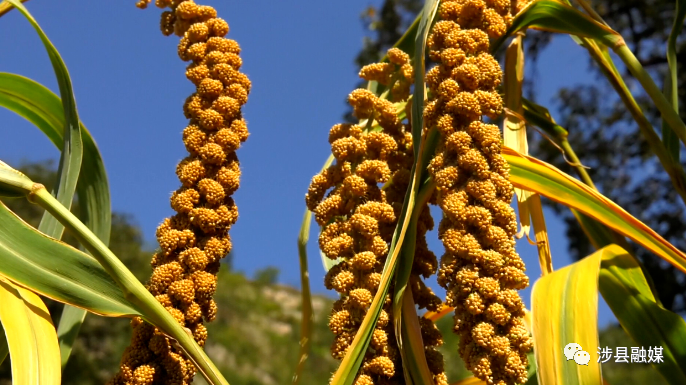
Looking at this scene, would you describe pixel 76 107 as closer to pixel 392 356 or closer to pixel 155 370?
pixel 155 370

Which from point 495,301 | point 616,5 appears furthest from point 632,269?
point 616,5

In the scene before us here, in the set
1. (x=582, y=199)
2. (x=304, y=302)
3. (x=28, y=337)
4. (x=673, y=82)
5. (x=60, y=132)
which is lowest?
(x=28, y=337)

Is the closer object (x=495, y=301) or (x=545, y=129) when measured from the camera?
(x=495, y=301)

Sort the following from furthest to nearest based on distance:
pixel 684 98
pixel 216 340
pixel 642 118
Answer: pixel 216 340
pixel 684 98
pixel 642 118
